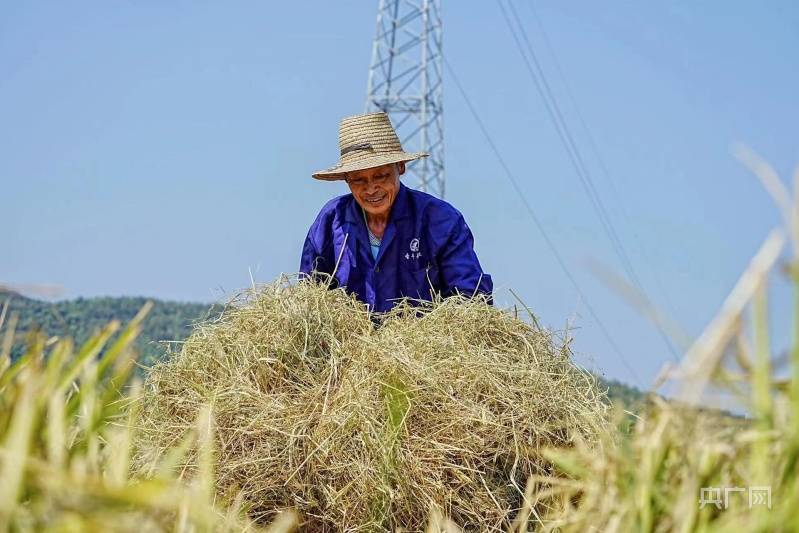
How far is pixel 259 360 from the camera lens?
3586mm

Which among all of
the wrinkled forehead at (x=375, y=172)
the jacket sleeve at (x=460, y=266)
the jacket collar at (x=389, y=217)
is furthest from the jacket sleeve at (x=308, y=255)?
the jacket sleeve at (x=460, y=266)

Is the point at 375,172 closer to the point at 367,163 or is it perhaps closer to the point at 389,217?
the point at 367,163

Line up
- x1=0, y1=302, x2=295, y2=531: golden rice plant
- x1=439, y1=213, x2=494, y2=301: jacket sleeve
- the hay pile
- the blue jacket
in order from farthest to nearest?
the blue jacket → x1=439, y1=213, x2=494, y2=301: jacket sleeve → the hay pile → x1=0, y1=302, x2=295, y2=531: golden rice plant

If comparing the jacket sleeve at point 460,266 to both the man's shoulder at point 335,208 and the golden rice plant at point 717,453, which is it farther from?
the golden rice plant at point 717,453

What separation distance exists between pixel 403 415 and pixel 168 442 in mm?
768

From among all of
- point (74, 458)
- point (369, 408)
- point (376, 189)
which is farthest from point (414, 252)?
point (74, 458)

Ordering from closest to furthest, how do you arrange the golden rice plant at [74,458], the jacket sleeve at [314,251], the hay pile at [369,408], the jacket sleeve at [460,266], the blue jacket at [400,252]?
the golden rice plant at [74,458]
the hay pile at [369,408]
the jacket sleeve at [460,266]
the blue jacket at [400,252]
the jacket sleeve at [314,251]

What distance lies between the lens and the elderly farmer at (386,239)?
4.53 meters

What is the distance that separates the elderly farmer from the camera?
4.53 m

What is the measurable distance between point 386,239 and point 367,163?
32cm

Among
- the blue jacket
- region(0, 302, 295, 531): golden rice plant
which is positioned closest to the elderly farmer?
the blue jacket

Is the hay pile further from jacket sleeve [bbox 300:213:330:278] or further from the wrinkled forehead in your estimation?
the wrinkled forehead

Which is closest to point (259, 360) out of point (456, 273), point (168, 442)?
point (168, 442)

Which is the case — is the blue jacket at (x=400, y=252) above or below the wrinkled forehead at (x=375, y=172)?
below
